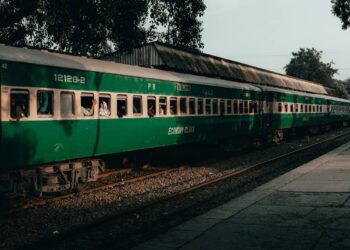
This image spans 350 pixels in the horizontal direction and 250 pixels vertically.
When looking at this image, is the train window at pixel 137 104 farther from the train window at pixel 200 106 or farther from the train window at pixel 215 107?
the train window at pixel 215 107

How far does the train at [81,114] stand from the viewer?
9.15 m

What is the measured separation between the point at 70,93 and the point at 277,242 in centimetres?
634

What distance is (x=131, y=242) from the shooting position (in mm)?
7137

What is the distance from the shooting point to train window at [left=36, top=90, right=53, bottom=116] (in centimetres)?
966

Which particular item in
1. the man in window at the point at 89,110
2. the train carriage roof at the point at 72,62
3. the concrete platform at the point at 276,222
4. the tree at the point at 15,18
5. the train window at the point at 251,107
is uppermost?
the tree at the point at 15,18

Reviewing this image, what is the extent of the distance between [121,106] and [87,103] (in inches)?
58.9

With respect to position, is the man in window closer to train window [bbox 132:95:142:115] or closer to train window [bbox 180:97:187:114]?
train window [bbox 132:95:142:115]

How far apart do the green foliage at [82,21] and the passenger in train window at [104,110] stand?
1397 centimetres

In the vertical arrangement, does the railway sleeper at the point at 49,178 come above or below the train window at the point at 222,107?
below

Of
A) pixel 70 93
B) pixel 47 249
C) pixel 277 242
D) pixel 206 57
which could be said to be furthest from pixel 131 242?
pixel 206 57

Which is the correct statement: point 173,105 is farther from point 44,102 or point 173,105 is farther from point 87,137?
point 44,102

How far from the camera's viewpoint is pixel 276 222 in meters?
7.31

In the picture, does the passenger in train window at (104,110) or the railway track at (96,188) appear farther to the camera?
the passenger in train window at (104,110)

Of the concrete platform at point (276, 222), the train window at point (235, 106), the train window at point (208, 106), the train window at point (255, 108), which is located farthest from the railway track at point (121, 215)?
the train window at point (255, 108)
